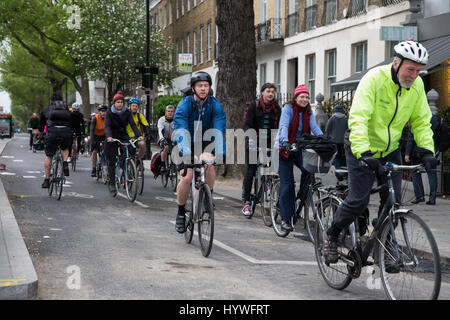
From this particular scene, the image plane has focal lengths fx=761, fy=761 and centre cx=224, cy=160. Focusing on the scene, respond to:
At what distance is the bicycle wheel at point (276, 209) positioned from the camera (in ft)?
31.2

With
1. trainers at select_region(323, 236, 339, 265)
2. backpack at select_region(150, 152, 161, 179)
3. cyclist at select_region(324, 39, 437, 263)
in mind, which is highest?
cyclist at select_region(324, 39, 437, 263)

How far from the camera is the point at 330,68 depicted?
2667cm

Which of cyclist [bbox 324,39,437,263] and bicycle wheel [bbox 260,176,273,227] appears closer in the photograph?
cyclist [bbox 324,39,437,263]

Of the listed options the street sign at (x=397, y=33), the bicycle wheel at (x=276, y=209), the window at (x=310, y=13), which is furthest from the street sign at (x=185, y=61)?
the bicycle wheel at (x=276, y=209)

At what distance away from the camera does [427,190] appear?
14609 millimetres

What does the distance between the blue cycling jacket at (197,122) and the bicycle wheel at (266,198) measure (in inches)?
76.8

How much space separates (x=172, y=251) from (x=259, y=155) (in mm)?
3083

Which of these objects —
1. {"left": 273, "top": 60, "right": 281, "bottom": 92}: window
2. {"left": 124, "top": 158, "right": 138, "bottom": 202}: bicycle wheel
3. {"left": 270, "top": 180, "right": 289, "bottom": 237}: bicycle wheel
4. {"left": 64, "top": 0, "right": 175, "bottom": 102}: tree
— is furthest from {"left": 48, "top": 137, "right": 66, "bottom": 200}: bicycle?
{"left": 64, "top": 0, "right": 175, "bottom": 102}: tree

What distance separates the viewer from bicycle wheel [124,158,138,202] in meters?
12.6

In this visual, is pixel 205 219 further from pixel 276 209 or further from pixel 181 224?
pixel 276 209

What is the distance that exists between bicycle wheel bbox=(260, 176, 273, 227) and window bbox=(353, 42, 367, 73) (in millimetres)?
14295

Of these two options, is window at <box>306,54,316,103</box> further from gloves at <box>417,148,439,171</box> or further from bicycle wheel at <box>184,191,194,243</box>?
gloves at <box>417,148,439,171</box>
